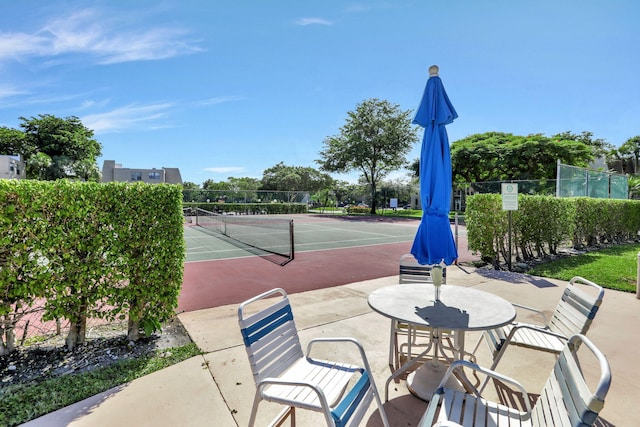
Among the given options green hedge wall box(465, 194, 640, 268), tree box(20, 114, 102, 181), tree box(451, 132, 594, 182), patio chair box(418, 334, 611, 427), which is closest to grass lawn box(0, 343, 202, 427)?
patio chair box(418, 334, 611, 427)

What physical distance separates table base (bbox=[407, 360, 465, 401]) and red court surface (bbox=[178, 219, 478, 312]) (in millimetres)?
3462

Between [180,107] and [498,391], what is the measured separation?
24.8 metres

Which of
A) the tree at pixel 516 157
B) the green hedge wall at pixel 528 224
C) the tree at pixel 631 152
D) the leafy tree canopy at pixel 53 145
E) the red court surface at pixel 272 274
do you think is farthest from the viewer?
the tree at pixel 631 152

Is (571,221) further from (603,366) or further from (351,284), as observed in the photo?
(603,366)

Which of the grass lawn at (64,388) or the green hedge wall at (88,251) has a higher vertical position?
the green hedge wall at (88,251)

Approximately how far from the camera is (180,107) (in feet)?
73.4

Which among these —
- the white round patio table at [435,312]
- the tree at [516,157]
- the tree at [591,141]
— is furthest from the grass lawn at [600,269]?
the tree at [591,141]

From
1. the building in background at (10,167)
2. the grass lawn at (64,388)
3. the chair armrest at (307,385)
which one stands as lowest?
the grass lawn at (64,388)

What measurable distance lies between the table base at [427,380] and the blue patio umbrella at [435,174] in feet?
3.79

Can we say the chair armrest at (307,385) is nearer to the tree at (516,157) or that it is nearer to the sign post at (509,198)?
the sign post at (509,198)

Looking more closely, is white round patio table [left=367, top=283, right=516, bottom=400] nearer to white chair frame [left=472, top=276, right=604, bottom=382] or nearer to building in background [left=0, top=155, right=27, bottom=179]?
white chair frame [left=472, top=276, right=604, bottom=382]

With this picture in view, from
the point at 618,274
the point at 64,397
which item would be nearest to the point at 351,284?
the point at 64,397

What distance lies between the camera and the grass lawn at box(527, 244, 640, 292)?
6477 mm

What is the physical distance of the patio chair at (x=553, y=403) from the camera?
119cm
